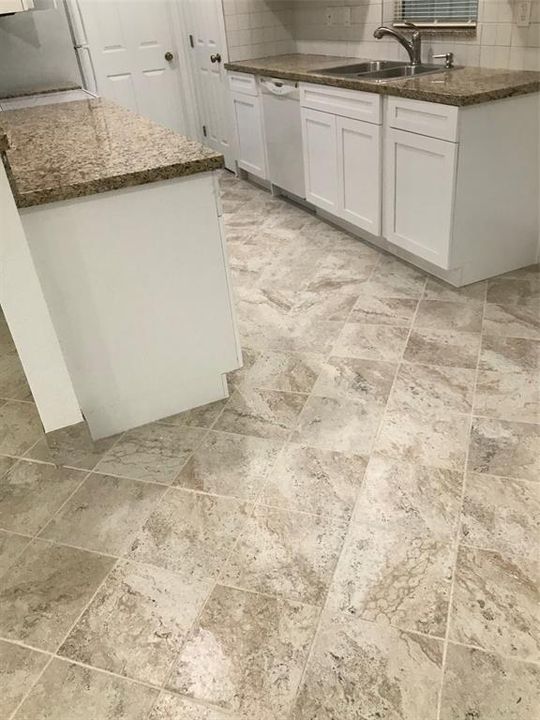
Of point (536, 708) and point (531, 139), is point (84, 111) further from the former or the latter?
point (536, 708)

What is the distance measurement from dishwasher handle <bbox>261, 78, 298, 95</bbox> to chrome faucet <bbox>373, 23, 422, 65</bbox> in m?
0.62

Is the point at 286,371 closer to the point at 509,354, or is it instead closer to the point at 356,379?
the point at 356,379

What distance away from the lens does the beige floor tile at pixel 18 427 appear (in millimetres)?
2100

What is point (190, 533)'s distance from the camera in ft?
5.51

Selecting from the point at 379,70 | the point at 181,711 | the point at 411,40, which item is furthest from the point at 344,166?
the point at 181,711

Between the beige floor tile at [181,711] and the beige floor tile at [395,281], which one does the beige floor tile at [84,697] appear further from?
the beige floor tile at [395,281]

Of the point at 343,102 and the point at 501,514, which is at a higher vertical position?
the point at 343,102

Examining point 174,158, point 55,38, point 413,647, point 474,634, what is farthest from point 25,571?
point 55,38

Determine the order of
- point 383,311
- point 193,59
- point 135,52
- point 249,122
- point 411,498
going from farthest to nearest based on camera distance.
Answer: point 193,59, point 135,52, point 249,122, point 383,311, point 411,498

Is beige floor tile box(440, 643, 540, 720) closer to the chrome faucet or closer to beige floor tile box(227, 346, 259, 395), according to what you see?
beige floor tile box(227, 346, 259, 395)

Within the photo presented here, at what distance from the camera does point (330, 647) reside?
135 centimetres

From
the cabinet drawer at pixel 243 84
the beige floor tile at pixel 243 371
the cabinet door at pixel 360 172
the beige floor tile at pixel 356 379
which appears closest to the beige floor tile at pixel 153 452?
the beige floor tile at pixel 243 371

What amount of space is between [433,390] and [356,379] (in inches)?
11.6

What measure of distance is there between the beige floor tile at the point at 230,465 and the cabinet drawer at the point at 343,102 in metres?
1.79
